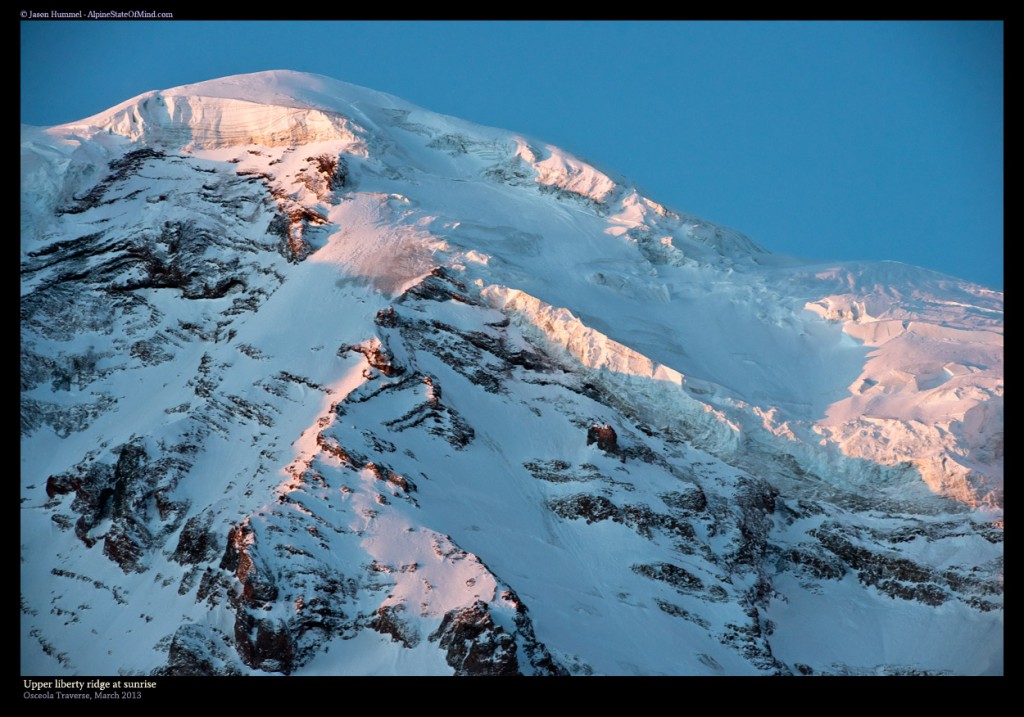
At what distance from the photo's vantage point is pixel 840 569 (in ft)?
369

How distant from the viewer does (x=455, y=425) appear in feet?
368

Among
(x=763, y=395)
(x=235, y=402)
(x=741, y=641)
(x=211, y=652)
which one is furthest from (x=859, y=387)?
(x=211, y=652)

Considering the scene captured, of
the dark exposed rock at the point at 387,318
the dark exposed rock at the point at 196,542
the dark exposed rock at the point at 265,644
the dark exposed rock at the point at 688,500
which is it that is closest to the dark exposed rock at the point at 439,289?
the dark exposed rock at the point at 387,318

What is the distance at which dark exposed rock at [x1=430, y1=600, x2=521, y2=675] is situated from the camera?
3536 inches

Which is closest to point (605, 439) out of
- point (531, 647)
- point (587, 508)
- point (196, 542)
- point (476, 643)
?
point (587, 508)

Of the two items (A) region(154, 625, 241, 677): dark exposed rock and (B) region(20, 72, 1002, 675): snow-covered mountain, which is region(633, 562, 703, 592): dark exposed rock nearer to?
(B) region(20, 72, 1002, 675): snow-covered mountain

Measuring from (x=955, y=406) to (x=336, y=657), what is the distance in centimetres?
4848

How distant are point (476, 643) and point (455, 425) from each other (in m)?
23.8

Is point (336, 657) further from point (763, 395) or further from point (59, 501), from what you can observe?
point (763, 395)

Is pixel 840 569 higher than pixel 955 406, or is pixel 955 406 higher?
pixel 955 406

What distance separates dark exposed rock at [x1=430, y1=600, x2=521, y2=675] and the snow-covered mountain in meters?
0.12

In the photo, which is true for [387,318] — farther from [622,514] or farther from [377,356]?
[622,514]

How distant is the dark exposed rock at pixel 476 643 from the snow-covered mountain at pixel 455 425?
4.8 inches

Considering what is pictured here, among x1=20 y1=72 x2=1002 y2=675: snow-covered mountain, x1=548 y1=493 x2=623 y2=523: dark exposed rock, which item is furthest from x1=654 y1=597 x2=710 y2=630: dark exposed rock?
x1=548 y1=493 x2=623 y2=523: dark exposed rock
